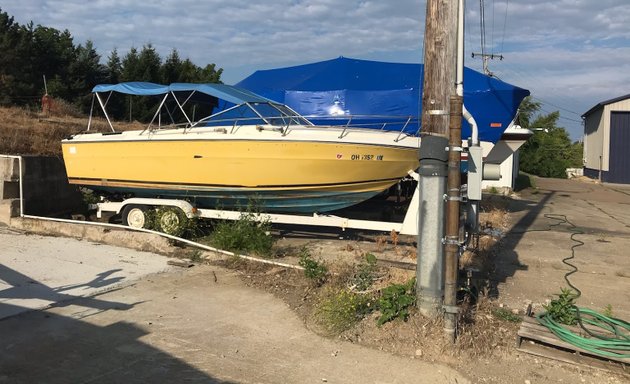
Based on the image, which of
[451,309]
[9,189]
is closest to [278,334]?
[451,309]

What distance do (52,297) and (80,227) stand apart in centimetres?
349

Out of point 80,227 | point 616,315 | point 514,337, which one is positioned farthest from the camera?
point 80,227

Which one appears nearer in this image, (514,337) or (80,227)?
(514,337)

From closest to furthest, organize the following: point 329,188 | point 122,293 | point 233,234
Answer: point 122,293, point 233,234, point 329,188

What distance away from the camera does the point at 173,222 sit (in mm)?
9148

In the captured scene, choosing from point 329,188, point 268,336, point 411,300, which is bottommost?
point 268,336

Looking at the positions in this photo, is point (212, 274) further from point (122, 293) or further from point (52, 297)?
point (52, 297)

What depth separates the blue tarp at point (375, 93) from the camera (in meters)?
10.4

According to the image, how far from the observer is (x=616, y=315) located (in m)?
5.71

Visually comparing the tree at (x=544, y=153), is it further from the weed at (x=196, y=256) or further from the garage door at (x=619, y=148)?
the weed at (x=196, y=256)

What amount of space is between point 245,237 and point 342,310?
3.17 m

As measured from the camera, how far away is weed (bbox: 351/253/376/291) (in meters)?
5.76

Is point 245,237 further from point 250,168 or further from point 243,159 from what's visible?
point 243,159

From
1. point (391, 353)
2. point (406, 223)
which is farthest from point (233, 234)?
point (391, 353)
